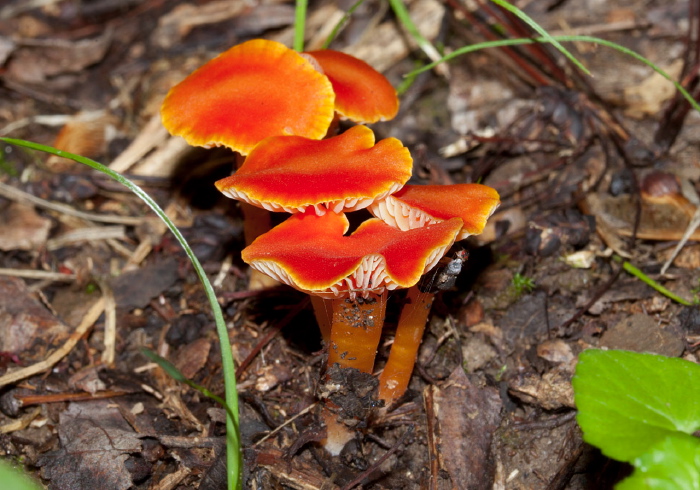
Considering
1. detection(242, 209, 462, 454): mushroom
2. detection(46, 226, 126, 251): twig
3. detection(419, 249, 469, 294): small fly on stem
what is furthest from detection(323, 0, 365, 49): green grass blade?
detection(46, 226, 126, 251): twig

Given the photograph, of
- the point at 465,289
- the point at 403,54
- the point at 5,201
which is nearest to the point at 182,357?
the point at 465,289

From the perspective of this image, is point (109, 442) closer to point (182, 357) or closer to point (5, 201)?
point (182, 357)

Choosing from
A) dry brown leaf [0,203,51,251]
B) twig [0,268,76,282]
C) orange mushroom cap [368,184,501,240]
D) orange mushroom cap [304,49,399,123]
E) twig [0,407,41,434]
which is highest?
orange mushroom cap [304,49,399,123]

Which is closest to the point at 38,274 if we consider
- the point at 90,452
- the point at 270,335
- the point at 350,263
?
the point at 90,452

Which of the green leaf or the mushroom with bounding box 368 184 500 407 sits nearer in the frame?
the green leaf

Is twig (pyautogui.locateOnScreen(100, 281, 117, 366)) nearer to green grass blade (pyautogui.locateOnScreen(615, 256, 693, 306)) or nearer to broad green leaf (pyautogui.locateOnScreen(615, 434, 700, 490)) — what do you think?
broad green leaf (pyautogui.locateOnScreen(615, 434, 700, 490))

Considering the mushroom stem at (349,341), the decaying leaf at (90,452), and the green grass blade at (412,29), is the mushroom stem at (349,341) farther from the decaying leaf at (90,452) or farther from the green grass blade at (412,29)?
the green grass blade at (412,29)

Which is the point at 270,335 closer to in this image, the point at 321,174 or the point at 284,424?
the point at 284,424
